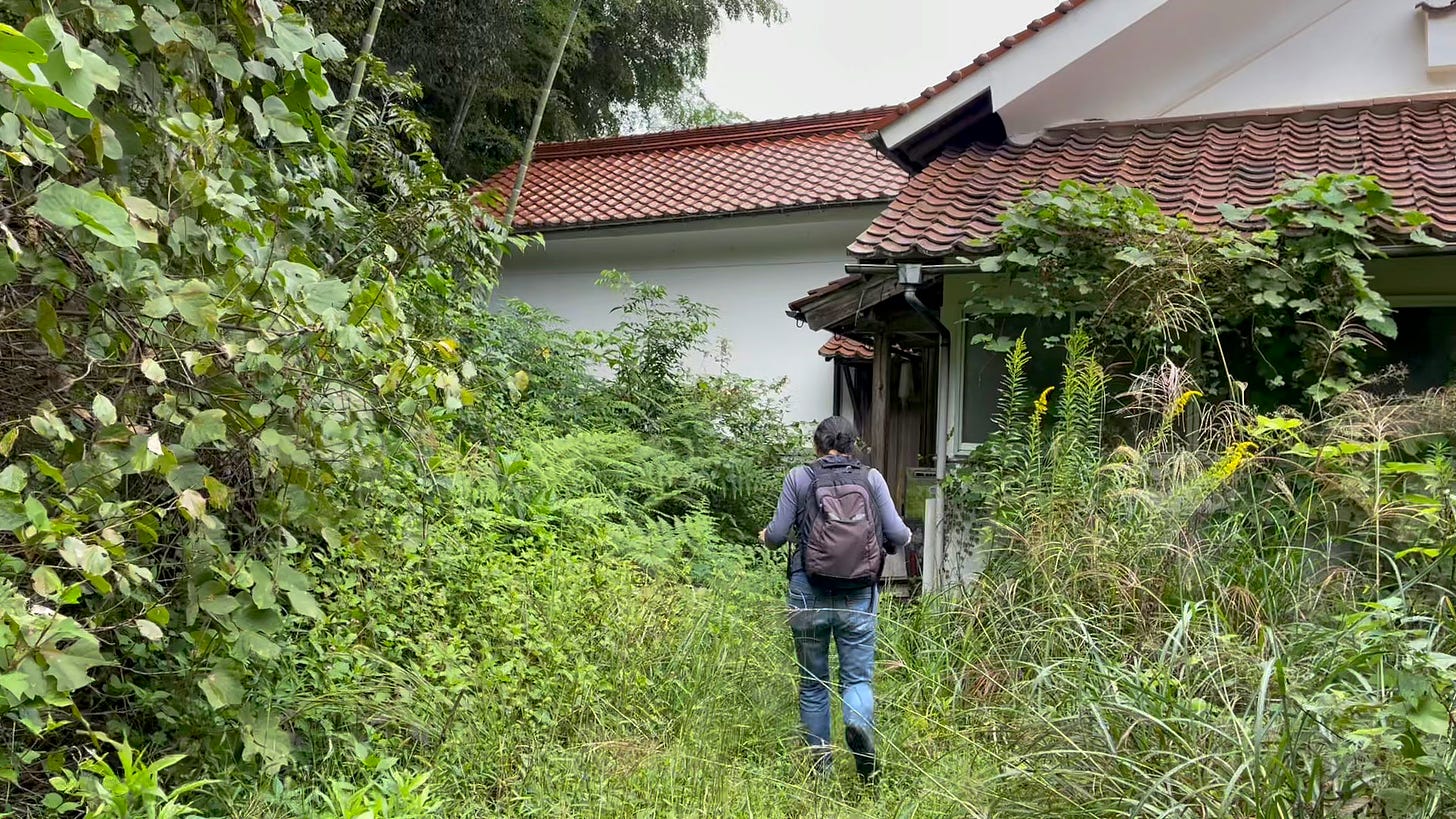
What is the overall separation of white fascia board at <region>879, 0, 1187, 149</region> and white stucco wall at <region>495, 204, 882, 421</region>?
3990mm

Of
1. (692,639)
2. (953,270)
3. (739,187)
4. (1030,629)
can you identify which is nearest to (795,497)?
(692,639)

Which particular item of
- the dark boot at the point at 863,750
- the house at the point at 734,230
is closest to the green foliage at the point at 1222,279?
the dark boot at the point at 863,750

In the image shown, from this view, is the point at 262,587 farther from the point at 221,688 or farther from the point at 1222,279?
the point at 1222,279

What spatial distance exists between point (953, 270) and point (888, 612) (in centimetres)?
230

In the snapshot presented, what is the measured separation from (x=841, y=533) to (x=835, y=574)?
0.18 meters

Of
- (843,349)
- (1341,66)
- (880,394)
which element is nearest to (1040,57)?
(1341,66)

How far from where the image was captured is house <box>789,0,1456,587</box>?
6.07 metres

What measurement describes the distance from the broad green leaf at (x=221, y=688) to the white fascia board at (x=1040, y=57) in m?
6.52

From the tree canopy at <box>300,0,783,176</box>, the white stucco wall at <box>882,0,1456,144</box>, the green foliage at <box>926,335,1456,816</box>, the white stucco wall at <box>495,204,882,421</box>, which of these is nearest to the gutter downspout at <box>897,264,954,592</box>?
the green foliage at <box>926,335,1456,816</box>

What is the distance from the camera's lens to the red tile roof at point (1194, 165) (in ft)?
19.9

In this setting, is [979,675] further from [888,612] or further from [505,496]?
[505,496]

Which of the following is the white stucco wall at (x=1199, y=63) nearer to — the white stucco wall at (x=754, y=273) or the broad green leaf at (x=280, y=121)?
the white stucco wall at (x=754, y=273)

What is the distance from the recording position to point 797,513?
4.18m

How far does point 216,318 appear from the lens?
7.11 feet
